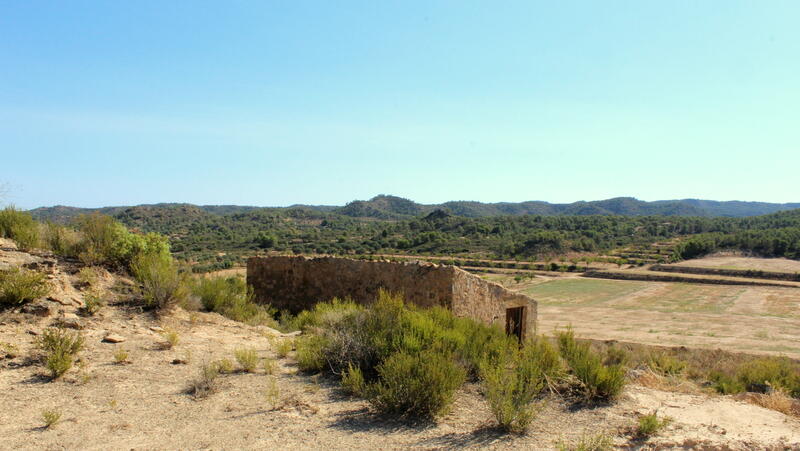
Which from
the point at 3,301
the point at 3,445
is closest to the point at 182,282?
the point at 3,301

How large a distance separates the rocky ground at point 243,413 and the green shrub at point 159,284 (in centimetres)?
120

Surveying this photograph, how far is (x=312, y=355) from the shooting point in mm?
7281

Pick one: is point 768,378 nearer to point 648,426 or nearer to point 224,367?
point 648,426

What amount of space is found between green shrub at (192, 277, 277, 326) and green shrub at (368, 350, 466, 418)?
5.55 metres

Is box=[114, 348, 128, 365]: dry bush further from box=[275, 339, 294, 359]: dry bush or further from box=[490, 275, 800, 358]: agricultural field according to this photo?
box=[490, 275, 800, 358]: agricultural field

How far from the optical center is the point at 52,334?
6.70 meters

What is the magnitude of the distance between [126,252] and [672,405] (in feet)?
32.5

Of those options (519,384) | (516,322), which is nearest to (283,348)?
(519,384)

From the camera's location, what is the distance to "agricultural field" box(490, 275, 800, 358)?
2666 cm

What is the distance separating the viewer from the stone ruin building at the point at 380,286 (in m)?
10.7

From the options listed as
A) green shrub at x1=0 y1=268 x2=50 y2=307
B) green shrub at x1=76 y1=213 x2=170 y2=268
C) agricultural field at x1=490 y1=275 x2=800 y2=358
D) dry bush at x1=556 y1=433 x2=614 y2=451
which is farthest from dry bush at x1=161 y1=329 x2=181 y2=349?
agricultural field at x1=490 y1=275 x2=800 y2=358

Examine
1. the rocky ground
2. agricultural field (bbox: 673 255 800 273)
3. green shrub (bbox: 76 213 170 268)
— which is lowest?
agricultural field (bbox: 673 255 800 273)

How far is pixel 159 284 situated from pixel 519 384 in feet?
21.6

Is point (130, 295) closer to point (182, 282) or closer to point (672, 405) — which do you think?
point (182, 282)
